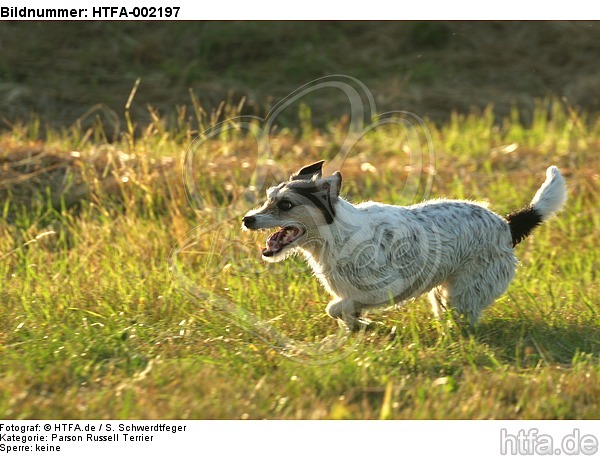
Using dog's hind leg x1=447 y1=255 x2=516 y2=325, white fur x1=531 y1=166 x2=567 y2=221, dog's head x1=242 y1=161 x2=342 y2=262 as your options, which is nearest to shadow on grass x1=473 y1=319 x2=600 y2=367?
dog's hind leg x1=447 y1=255 x2=516 y2=325

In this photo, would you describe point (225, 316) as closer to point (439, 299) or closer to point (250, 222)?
point (250, 222)

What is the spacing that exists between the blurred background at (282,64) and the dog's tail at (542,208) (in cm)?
584

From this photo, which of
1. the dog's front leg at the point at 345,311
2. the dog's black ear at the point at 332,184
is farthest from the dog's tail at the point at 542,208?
the dog's black ear at the point at 332,184

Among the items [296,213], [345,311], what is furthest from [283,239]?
[345,311]

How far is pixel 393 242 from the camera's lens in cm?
586

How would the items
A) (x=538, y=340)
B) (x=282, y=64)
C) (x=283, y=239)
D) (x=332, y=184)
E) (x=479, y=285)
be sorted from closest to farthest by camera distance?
(x=332, y=184)
(x=283, y=239)
(x=538, y=340)
(x=479, y=285)
(x=282, y=64)

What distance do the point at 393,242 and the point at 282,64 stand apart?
8432 millimetres

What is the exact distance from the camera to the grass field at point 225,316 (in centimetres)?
496

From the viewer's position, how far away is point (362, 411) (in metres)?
4.91

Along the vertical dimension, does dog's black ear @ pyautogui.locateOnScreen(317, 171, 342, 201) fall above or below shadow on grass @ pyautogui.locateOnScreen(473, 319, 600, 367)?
above

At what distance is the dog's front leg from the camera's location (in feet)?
19.0

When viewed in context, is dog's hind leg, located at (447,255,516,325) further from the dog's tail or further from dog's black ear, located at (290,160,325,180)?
dog's black ear, located at (290,160,325,180)

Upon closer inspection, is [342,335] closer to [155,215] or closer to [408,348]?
[408,348]

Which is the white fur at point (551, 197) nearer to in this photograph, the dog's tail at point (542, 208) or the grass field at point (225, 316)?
the dog's tail at point (542, 208)
